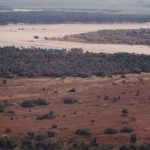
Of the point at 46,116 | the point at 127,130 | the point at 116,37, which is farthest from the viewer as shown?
the point at 116,37

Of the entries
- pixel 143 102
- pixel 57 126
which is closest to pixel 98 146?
pixel 57 126

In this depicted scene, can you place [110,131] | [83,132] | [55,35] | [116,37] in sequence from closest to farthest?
[83,132], [110,131], [116,37], [55,35]

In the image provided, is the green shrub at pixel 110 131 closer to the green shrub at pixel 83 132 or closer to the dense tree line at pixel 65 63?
the green shrub at pixel 83 132

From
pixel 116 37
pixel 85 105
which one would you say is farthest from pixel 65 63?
pixel 116 37

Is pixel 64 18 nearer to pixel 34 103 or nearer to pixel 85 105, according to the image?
pixel 34 103

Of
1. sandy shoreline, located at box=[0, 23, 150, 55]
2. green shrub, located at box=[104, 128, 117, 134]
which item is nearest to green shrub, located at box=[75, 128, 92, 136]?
green shrub, located at box=[104, 128, 117, 134]

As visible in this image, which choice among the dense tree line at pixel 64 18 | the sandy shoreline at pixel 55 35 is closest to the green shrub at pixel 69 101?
the sandy shoreline at pixel 55 35

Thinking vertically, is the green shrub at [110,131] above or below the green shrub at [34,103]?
above
